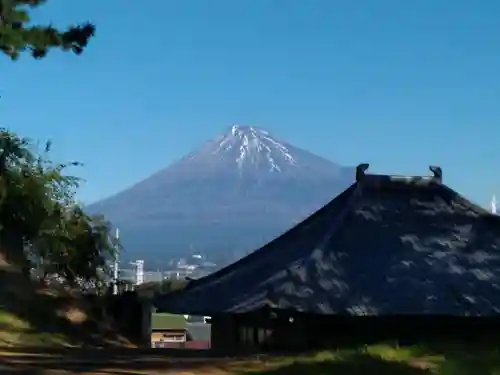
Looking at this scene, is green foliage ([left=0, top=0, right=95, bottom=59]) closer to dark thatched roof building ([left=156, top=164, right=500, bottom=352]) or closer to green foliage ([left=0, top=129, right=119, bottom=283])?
dark thatched roof building ([left=156, top=164, right=500, bottom=352])

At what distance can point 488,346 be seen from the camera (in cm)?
1500

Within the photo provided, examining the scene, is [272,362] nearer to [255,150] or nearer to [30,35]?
[30,35]

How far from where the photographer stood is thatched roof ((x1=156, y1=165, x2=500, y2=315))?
17.1 m

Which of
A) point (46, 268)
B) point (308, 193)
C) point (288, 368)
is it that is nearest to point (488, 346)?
point (288, 368)

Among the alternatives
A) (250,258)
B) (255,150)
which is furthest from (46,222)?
(255,150)

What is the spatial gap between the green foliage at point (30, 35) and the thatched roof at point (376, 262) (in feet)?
18.3

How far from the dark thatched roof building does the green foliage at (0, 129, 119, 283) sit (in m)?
9.55

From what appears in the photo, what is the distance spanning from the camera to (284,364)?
1143 centimetres

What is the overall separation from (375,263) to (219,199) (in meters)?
132

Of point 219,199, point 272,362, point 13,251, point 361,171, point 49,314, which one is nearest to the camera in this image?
point 272,362

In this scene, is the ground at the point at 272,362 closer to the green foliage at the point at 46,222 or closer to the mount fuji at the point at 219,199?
the green foliage at the point at 46,222

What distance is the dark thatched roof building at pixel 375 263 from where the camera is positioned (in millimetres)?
17094

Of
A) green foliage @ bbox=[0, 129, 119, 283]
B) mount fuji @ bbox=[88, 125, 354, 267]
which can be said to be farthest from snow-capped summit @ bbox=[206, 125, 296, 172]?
green foliage @ bbox=[0, 129, 119, 283]

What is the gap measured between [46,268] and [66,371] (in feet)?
63.6
